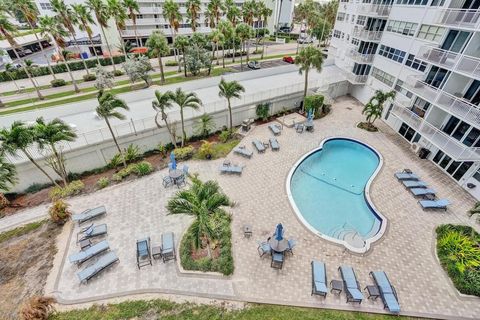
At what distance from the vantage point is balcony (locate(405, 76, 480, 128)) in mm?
17609

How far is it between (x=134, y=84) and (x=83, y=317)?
116 feet

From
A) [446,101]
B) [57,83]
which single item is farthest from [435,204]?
[57,83]

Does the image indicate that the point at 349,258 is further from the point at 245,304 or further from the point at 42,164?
the point at 42,164

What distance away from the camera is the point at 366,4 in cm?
2980

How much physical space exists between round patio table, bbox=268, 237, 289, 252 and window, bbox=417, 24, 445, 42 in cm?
2409

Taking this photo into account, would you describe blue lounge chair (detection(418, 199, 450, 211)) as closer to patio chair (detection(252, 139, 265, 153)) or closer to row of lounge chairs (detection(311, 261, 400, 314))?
row of lounge chairs (detection(311, 261, 400, 314))

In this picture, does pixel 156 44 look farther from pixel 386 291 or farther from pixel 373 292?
pixel 386 291

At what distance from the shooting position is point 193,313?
11.5 m

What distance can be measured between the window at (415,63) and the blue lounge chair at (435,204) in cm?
1397

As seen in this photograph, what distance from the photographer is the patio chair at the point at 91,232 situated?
1477 centimetres

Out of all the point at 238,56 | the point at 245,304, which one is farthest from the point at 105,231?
the point at 238,56

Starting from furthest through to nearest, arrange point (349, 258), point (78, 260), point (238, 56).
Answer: point (238, 56), point (349, 258), point (78, 260)

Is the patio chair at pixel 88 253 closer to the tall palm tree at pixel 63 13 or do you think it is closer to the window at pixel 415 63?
the window at pixel 415 63

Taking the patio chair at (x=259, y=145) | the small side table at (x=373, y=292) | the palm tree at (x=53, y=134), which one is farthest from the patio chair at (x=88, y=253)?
the small side table at (x=373, y=292)
